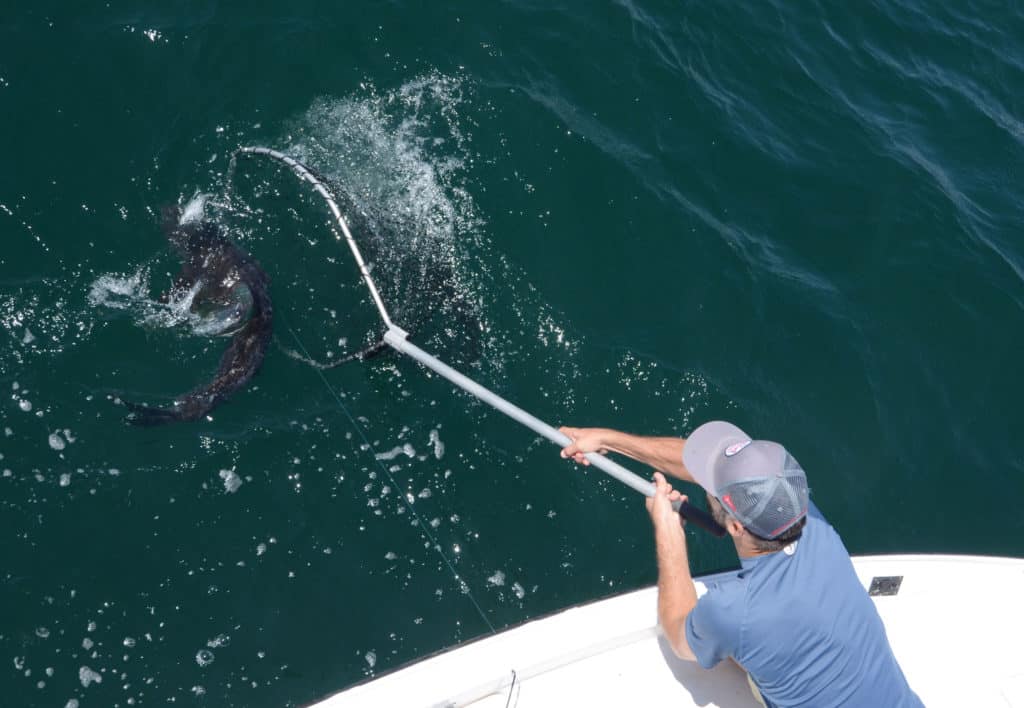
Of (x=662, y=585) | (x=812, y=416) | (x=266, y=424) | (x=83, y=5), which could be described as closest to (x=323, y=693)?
(x=266, y=424)

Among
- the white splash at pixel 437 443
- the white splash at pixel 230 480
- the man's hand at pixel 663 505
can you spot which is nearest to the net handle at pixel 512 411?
the man's hand at pixel 663 505

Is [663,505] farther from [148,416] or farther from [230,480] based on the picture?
[148,416]

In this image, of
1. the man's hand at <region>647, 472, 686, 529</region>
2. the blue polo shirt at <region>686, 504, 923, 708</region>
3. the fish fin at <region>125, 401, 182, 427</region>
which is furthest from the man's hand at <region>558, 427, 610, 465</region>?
the fish fin at <region>125, 401, 182, 427</region>

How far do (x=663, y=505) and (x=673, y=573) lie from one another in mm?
364

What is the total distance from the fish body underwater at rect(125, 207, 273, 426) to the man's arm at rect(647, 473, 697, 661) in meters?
3.96

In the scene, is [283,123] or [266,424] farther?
[283,123]

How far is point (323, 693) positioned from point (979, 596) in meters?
4.57

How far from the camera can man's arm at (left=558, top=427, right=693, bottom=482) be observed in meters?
5.03

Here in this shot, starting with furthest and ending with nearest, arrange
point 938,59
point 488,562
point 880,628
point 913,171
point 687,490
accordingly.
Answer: point 938,59 < point 913,171 < point 687,490 < point 488,562 < point 880,628

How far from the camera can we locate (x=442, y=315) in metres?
7.39

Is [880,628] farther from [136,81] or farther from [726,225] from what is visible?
[136,81]

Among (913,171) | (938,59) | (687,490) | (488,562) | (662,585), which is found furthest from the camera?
(938,59)

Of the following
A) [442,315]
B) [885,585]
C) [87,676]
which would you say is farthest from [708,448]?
[87,676]

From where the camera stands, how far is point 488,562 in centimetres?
626
